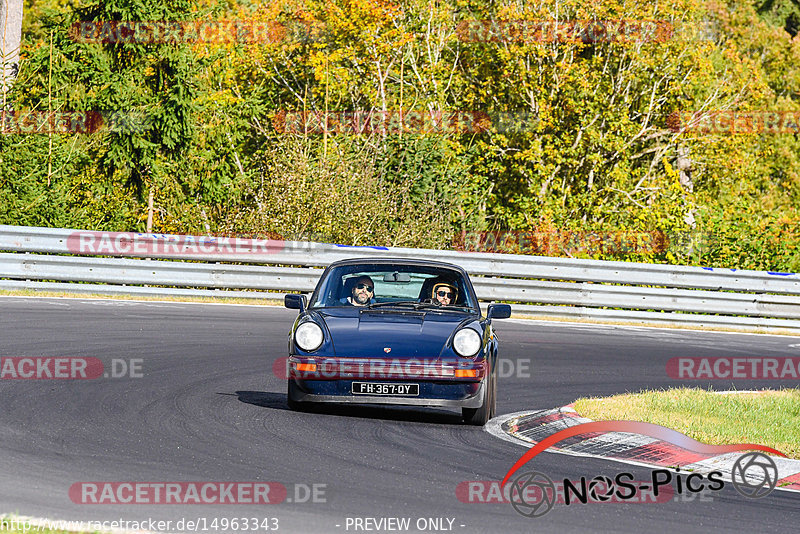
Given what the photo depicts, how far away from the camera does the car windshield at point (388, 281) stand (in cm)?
1105

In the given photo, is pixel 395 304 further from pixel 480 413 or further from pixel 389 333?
pixel 480 413

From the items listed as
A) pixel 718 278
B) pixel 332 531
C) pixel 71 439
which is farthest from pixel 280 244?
pixel 332 531

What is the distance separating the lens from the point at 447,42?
41.4 m

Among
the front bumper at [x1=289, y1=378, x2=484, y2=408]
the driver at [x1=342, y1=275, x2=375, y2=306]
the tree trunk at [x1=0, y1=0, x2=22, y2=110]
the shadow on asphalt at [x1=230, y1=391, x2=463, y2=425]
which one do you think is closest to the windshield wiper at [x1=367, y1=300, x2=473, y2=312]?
the driver at [x1=342, y1=275, x2=375, y2=306]

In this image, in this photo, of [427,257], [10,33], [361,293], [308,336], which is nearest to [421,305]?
[361,293]

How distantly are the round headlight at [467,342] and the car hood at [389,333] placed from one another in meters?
0.09

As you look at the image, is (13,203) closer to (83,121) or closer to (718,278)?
(83,121)

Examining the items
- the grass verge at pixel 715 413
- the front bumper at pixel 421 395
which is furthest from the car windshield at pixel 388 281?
the grass verge at pixel 715 413

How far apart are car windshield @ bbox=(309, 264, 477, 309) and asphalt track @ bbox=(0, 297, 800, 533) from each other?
3.20 ft

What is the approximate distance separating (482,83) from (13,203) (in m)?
20.3

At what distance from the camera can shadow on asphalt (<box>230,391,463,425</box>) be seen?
34.4 feet

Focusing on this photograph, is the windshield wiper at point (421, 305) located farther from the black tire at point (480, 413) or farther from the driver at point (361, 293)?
the black tire at point (480, 413)

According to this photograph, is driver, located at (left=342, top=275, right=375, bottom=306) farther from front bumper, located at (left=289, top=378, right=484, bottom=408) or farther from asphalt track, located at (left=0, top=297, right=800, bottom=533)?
front bumper, located at (left=289, top=378, right=484, bottom=408)

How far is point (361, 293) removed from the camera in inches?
436
